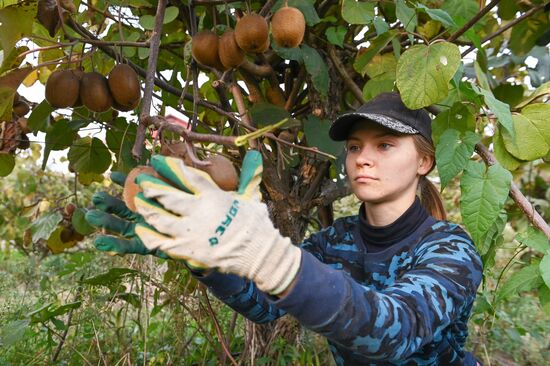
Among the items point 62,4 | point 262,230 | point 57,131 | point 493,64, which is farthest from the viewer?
point 493,64

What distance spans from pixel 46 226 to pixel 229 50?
106 centimetres

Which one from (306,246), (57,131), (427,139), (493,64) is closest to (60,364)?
(57,131)

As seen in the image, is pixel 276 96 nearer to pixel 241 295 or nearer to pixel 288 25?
pixel 288 25

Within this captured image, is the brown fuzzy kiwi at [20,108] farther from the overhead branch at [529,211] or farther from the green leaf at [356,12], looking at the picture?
the overhead branch at [529,211]

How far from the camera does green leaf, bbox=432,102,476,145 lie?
1650mm

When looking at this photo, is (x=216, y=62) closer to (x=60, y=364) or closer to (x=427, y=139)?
(x=427, y=139)

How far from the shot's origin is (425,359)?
151 cm

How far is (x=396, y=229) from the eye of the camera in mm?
1558

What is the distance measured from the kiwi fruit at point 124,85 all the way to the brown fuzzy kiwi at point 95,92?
17 mm

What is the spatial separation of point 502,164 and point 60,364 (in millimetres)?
1506

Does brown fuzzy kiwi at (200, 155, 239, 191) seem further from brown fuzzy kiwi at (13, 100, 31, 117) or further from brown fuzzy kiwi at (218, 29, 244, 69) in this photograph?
brown fuzzy kiwi at (13, 100, 31, 117)

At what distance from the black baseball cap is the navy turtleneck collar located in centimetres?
17

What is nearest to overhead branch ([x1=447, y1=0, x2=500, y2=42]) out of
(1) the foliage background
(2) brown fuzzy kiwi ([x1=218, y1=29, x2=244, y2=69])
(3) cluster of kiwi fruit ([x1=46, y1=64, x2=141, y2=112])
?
(1) the foliage background

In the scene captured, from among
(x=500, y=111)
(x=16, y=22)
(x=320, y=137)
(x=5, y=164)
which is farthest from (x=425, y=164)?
(x=5, y=164)
